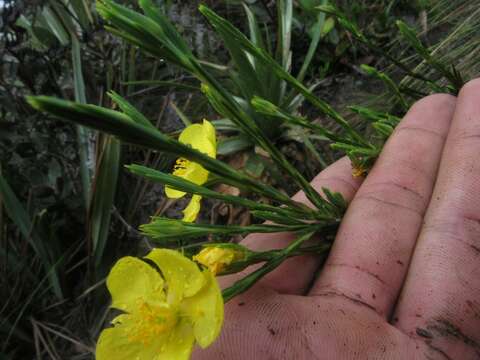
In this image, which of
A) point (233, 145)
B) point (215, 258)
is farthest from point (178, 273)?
point (233, 145)

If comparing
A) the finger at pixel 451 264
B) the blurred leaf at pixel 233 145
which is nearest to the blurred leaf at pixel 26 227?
the blurred leaf at pixel 233 145

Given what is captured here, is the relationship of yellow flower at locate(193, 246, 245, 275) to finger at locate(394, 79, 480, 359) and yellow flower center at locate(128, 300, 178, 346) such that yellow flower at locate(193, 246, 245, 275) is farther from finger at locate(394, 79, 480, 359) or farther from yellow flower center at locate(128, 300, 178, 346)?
finger at locate(394, 79, 480, 359)

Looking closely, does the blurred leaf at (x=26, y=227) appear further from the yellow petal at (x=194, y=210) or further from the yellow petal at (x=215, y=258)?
the yellow petal at (x=215, y=258)

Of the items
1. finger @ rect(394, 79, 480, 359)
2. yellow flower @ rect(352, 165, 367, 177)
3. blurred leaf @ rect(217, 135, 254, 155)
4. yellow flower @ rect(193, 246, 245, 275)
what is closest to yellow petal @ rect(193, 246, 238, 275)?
yellow flower @ rect(193, 246, 245, 275)

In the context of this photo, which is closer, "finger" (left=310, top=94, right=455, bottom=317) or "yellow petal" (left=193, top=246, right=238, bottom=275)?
"yellow petal" (left=193, top=246, right=238, bottom=275)

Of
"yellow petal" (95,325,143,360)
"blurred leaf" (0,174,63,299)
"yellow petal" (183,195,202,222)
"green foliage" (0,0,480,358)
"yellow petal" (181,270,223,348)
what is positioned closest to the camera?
"yellow petal" (181,270,223,348)

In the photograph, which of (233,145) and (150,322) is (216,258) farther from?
(233,145)

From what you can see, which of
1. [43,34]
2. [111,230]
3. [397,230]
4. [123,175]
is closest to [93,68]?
[43,34]

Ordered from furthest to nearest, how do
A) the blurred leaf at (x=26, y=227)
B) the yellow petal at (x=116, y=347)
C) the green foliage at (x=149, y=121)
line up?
the blurred leaf at (x=26, y=227) → the green foliage at (x=149, y=121) → the yellow petal at (x=116, y=347)
